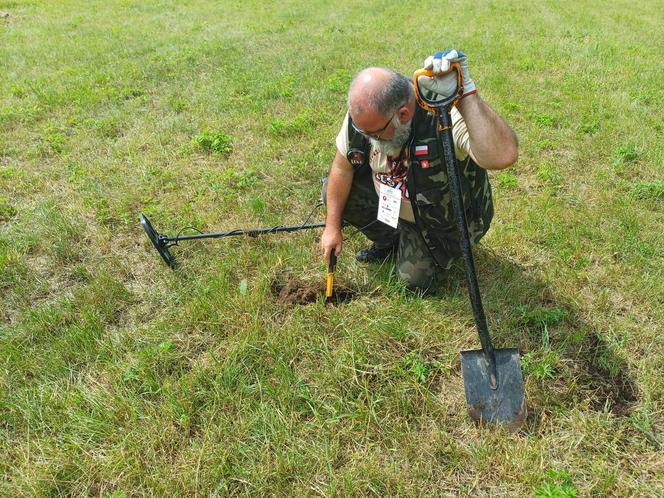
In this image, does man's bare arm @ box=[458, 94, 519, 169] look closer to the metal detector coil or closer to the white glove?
the white glove

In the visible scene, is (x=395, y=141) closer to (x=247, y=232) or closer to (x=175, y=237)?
(x=247, y=232)

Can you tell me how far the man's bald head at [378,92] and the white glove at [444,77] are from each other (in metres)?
0.22

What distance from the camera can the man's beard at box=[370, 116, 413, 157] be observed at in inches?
101

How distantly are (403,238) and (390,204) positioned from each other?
482mm

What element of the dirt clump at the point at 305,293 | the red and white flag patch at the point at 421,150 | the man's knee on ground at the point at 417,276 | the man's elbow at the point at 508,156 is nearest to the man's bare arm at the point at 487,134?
the man's elbow at the point at 508,156

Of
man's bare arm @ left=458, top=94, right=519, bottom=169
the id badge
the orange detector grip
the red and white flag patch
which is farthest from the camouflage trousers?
the orange detector grip

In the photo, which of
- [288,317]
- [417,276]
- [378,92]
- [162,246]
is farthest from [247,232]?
[378,92]

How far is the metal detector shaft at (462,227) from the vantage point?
2248mm

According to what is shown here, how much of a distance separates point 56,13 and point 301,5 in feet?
22.7

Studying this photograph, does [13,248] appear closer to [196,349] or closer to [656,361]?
[196,349]

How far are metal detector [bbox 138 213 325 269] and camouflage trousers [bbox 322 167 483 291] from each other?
1.49 feet

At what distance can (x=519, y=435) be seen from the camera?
239 centimetres

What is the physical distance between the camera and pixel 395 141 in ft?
8.76

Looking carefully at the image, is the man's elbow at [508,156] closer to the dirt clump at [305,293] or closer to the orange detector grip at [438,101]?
the orange detector grip at [438,101]
